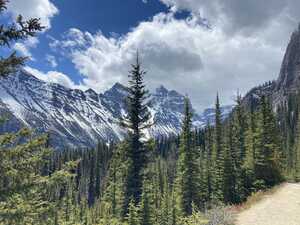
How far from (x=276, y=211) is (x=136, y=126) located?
10511 millimetres

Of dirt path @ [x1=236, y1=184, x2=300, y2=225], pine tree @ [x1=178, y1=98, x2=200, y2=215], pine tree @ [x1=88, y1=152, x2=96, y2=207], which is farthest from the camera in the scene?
pine tree @ [x1=88, y1=152, x2=96, y2=207]

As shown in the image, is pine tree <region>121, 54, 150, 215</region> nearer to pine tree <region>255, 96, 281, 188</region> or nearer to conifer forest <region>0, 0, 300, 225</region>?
conifer forest <region>0, 0, 300, 225</region>

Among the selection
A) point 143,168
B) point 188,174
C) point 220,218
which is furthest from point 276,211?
point 188,174

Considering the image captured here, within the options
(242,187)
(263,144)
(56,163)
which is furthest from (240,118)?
(56,163)

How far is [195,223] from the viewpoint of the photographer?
16.6m

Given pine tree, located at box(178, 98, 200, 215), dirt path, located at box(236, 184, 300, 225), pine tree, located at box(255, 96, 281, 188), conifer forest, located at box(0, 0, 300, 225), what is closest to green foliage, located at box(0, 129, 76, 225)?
conifer forest, located at box(0, 0, 300, 225)

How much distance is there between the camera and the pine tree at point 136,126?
27.1 metres

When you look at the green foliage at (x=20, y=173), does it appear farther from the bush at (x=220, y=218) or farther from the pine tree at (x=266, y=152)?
the pine tree at (x=266, y=152)

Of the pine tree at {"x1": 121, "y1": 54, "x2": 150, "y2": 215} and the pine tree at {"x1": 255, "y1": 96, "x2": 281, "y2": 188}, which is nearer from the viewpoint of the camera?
the pine tree at {"x1": 121, "y1": 54, "x2": 150, "y2": 215}

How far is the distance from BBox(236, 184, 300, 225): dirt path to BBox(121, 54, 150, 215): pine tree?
7478mm

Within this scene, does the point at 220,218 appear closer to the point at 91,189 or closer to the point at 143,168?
the point at 143,168

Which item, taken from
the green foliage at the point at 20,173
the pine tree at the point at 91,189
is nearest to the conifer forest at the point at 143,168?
the green foliage at the point at 20,173

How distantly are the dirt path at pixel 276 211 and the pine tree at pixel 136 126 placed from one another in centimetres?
748

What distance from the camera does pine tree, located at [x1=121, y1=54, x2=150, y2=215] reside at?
88.9 ft
